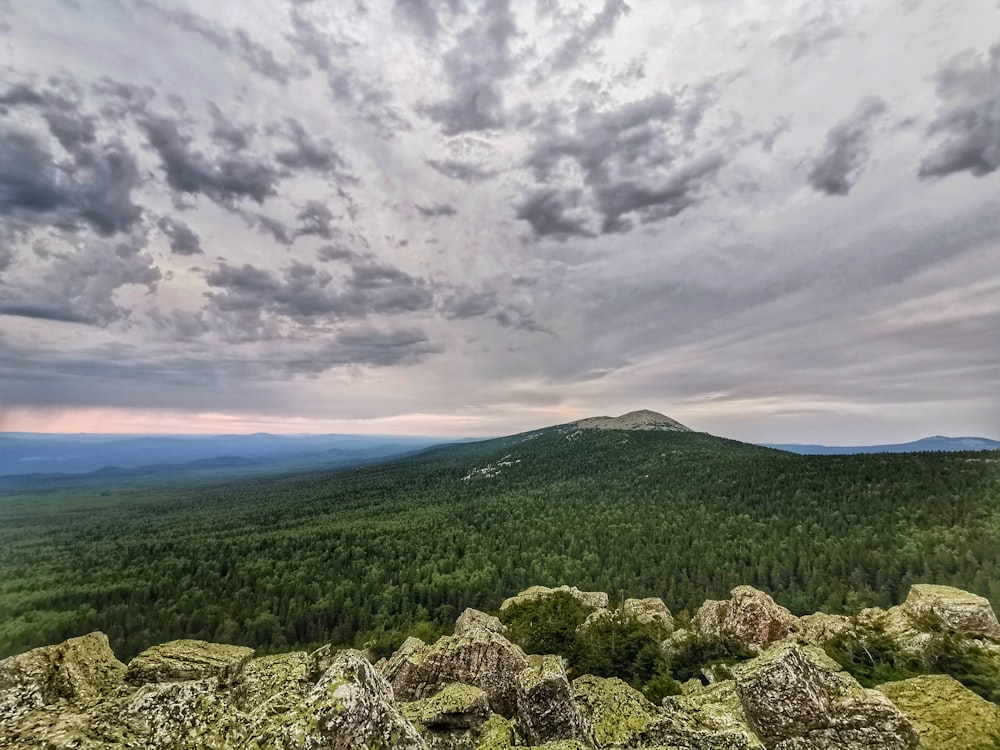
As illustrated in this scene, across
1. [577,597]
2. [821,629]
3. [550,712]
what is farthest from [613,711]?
[577,597]

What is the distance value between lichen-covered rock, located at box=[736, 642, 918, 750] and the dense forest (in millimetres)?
51464

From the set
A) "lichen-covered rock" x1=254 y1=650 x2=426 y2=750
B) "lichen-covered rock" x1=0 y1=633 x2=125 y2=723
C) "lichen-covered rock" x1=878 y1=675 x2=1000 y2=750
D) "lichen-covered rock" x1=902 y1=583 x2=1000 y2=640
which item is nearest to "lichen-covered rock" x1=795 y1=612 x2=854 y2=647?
"lichen-covered rock" x1=902 y1=583 x2=1000 y2=640

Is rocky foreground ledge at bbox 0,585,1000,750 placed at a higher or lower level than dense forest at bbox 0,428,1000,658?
higher

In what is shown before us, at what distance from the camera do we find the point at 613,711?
18156 mm

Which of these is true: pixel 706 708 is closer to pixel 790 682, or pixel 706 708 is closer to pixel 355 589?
Answer: pixel 790 682

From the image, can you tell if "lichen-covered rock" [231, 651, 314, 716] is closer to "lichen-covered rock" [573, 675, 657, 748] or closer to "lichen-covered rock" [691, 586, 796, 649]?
"lichen-covered rock" [573, 675, 657, 748]

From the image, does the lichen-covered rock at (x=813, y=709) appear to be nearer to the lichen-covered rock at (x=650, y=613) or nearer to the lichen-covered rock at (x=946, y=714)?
the lichen-covered rock at (x=946, y=714)

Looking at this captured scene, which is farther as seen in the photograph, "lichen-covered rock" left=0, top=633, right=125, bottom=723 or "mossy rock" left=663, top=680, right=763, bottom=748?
"mossy rock" left=663, top=680, right=763, bottom=748

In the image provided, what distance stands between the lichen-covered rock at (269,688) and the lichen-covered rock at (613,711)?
11.9 m

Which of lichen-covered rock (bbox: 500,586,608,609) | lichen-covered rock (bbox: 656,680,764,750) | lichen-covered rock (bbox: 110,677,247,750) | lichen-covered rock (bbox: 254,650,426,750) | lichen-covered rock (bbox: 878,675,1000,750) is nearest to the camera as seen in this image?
lichen-covered rock (bbox: 254,650,426,750)

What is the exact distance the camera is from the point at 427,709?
64.3 feet

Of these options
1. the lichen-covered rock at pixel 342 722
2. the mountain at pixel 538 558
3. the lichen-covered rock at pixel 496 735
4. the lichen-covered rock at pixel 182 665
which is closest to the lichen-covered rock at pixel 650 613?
the mountain at pixel 538 558

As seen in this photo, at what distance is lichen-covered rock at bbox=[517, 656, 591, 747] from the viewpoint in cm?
1710

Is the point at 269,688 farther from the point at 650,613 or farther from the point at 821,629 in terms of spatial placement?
the point at 650,613
